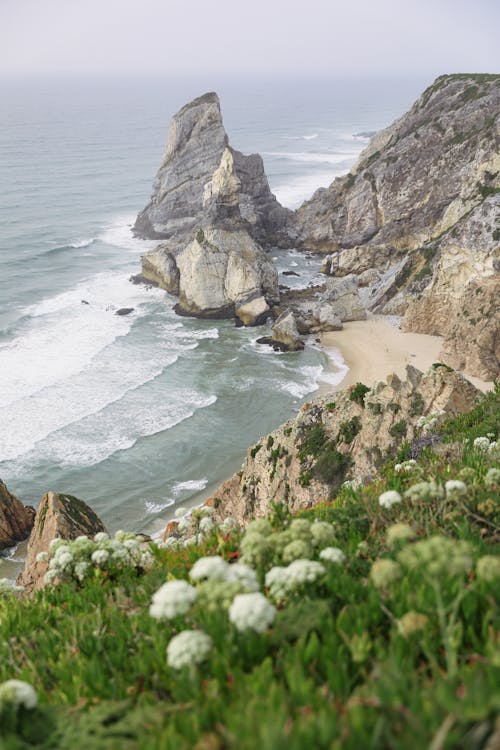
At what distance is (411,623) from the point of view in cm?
393

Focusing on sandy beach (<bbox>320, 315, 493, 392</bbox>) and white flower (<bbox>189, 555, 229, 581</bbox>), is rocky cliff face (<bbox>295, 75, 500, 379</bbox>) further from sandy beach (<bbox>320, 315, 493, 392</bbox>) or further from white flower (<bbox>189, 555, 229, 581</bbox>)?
white flower (<bbox>189, 555, 229, 581</bbox>)

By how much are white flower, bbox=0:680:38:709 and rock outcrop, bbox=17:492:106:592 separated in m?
13.1

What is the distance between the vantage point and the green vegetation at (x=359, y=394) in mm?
18812

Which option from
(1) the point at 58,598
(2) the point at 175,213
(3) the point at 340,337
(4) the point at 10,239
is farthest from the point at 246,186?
(1) the point at 58,598

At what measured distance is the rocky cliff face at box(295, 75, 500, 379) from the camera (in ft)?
128

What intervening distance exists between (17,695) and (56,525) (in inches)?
549

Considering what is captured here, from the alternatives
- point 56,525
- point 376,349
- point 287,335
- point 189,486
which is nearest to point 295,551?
point 56,525

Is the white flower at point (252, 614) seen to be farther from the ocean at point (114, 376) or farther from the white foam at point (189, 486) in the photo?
the white foam at point (189, 486)

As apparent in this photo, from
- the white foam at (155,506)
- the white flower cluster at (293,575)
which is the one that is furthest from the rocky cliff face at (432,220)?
the white flower cluster at (293,575)

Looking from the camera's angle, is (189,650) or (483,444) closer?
(189,650)

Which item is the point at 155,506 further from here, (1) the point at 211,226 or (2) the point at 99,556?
(1) the point at 211,226

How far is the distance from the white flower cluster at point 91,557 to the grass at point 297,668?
498mm

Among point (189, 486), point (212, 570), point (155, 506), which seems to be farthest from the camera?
point (189, 486)

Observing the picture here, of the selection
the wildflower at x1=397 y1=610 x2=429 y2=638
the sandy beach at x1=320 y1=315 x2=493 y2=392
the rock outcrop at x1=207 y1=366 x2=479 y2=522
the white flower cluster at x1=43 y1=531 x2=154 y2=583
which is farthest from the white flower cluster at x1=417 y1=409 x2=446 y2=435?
the sandy beach at x1=320 y1=315 x2=493 y2=392
